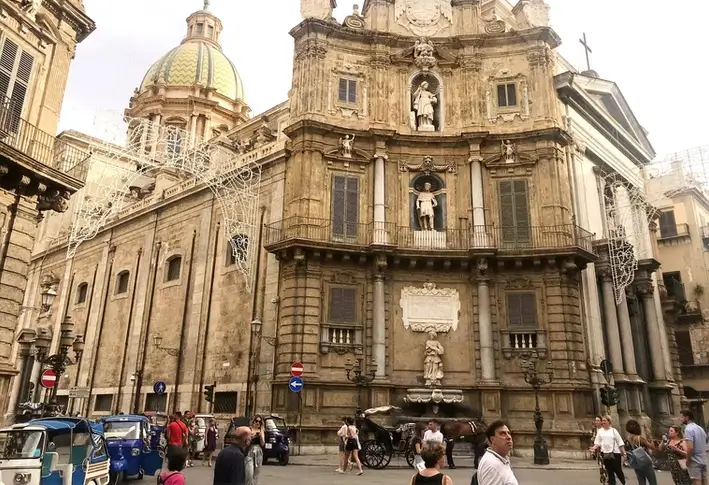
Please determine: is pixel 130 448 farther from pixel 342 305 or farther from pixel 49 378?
pixel 342 305

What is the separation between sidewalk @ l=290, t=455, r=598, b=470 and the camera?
1682cm

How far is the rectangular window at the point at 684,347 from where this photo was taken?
1436 inches

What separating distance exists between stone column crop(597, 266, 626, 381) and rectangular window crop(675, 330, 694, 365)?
15.1 meters

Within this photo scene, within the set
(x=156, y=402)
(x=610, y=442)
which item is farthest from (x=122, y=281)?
(x=610, y=442)

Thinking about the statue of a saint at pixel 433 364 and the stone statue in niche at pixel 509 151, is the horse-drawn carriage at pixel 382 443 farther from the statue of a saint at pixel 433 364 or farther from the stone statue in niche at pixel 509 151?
the stone statue in niche at pixel 509 151

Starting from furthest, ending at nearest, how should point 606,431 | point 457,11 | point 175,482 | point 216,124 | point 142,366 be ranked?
1. point 216,124
2. point 142,366
3. point 457,11
4. point 606,431
5. point 175,482

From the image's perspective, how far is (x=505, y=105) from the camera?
2430cm

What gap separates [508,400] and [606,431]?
10.3m

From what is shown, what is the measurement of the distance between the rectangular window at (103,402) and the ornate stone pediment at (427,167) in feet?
64.0

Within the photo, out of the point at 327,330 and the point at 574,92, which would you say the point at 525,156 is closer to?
the point at 574,92

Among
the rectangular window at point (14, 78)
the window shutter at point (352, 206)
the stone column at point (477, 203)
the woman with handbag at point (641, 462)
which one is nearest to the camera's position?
the woman with handbag at point (641, 462)

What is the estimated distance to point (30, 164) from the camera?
13.3m

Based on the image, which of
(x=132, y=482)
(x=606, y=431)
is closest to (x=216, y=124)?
(x=132, y=482)

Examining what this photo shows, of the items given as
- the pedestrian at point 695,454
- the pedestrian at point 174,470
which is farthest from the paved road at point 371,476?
the pedestrian at point 174,470
